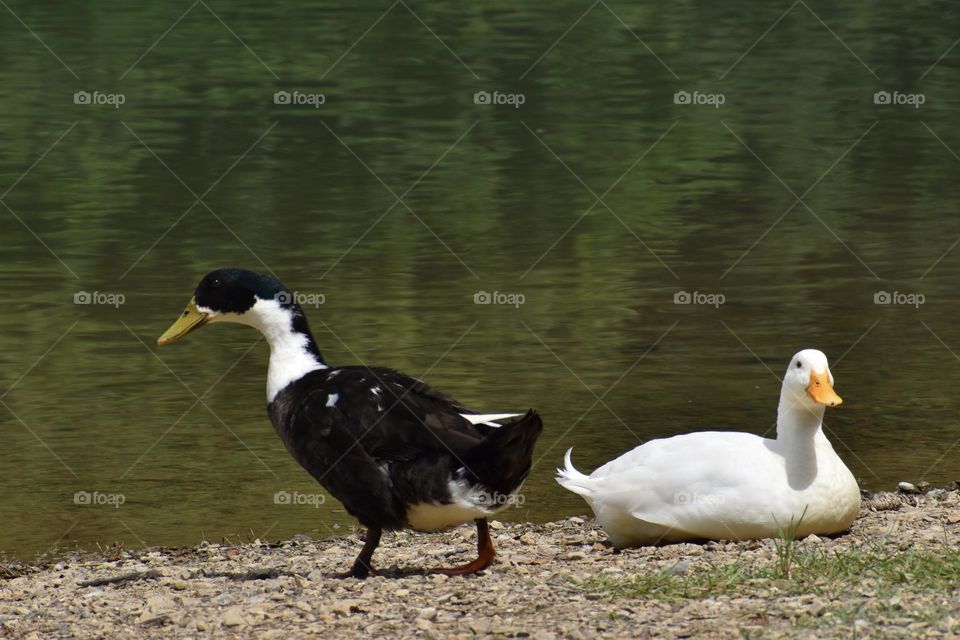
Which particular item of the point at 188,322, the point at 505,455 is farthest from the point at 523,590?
the point at 188,322

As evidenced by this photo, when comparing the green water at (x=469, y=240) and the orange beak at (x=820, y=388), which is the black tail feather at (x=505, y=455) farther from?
the green water at (x=469, y=240)

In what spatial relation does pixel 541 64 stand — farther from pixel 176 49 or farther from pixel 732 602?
pixel 732 602

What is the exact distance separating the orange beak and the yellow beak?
292 cm

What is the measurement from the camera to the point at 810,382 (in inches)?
289

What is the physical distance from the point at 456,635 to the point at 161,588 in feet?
6.50

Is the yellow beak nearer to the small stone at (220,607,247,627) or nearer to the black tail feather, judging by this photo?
the black tail feather

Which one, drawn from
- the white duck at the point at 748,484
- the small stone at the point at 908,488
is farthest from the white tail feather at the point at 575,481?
the small stone at the point at 908,488

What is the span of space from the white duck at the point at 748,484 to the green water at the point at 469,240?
165cm

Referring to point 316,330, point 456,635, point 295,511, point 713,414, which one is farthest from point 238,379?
point 456,635

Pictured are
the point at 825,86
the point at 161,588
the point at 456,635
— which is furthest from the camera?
the point at 825,86

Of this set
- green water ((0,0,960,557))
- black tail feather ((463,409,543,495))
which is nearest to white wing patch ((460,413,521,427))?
black tail feather ((463,409,543,495))

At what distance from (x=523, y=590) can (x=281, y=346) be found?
1.92 meters

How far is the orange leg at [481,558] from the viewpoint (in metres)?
7.07

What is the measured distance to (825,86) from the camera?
2400 cm
